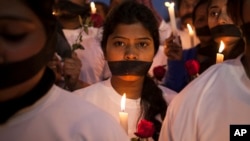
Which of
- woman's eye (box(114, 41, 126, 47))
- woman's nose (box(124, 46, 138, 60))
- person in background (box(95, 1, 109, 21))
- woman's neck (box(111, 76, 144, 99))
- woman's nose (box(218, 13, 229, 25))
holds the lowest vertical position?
woman's neck (box(111, 76, 144, 99))

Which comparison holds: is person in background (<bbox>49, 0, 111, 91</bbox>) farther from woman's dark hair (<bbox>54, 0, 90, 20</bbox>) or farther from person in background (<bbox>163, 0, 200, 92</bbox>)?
person in background (<bbox>163, 0, 200, 92</bbox>)

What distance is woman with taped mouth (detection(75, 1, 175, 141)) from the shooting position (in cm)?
261

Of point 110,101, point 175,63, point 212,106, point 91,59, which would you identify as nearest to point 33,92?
point 212,106

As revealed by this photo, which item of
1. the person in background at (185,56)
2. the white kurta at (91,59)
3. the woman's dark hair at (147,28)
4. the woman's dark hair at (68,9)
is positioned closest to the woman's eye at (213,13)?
the person in background at (185,56)

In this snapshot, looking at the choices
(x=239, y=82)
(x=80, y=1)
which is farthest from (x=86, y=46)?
(x=239, y=82)

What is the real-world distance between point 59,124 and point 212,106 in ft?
1.85

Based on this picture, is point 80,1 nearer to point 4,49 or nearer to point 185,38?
point 185,38

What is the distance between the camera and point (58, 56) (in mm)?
2945

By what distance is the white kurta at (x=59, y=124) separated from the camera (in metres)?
1.51

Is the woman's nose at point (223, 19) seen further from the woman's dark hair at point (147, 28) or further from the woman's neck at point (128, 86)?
the woman's neck at point (128, 86)

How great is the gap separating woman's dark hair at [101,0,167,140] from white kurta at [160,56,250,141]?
0.63 metres

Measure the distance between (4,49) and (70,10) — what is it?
2231 millimetres

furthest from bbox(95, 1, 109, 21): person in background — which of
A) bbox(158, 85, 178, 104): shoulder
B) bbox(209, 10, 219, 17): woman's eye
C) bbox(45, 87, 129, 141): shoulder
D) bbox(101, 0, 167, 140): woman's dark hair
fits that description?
bbox(45, 87, 129, 141): shoulder

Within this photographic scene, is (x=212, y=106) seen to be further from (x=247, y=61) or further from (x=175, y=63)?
(x=175, y=63)
